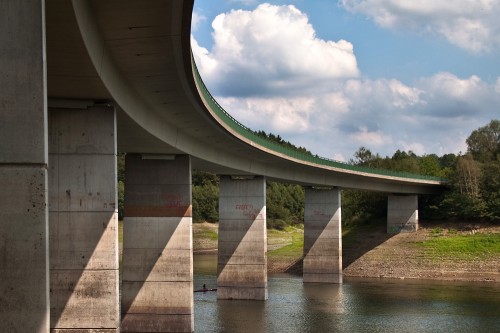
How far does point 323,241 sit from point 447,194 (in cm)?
3011

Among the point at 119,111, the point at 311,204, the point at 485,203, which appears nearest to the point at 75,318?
the point at 119,111

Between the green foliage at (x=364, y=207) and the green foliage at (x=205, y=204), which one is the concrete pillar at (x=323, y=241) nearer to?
the green foliage at (x=364, y=207)

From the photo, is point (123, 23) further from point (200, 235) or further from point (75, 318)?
point (200, 235)

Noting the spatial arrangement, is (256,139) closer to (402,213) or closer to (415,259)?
(415,259)

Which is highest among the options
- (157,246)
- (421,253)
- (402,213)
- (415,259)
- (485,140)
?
(485,140)

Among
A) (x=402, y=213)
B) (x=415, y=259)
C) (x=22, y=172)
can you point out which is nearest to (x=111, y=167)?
(x=22, y=172)

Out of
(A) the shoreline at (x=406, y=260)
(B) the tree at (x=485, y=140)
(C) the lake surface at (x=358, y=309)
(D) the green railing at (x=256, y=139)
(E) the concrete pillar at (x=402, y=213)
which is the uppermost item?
(B) the tree at (x=485, y=140)

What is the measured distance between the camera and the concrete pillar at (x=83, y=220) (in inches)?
1138

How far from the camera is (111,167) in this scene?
29.3 metres

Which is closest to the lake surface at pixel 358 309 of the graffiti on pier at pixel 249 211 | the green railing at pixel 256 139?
the graffiti on pier at pixel 249 211

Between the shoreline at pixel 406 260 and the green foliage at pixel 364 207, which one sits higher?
the green foliage at pixel 364 207

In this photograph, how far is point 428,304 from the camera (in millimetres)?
57781

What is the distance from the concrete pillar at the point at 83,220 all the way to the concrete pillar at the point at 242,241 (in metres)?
31.8

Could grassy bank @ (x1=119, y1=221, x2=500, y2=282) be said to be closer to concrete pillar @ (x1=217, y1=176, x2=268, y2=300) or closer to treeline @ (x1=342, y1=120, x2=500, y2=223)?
treeline @ (x1=342, y1=120, x2=500, y2=223)
